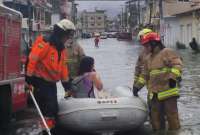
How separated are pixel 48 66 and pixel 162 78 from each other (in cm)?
172

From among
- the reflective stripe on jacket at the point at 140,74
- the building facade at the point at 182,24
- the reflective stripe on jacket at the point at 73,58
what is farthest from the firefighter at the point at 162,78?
the building facade at the point at 182,24

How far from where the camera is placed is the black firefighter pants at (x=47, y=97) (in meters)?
9.56

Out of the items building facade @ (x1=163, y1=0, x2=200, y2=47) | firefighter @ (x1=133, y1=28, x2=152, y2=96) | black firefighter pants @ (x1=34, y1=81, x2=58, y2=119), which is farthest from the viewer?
building facade @ (x1=163, y1=0, x2=200, y2=47)

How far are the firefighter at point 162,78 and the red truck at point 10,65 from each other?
213 centimetres

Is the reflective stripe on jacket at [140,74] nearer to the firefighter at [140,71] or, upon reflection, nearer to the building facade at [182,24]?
the firefighter at [140,71]

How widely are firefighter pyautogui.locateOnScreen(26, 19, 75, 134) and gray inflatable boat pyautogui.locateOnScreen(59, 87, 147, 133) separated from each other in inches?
9.9

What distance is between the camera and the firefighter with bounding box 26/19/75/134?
9.44 meters

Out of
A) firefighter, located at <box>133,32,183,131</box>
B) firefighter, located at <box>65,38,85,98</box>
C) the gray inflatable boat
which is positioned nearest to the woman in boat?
the gray inflatable boat

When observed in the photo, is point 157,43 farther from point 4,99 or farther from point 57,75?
point 4,99

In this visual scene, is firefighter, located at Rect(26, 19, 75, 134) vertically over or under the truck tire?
over

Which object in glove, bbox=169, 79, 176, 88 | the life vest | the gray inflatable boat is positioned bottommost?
the gray inflatable boat

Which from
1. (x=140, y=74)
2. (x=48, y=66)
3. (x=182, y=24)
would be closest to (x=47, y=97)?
(x=48, y=66)

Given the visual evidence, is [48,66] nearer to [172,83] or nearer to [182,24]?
[172,83]

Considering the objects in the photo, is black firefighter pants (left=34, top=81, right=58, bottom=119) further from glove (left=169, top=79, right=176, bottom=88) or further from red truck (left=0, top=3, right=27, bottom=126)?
glove (left=169, top=79, right=176, bottom=88)
